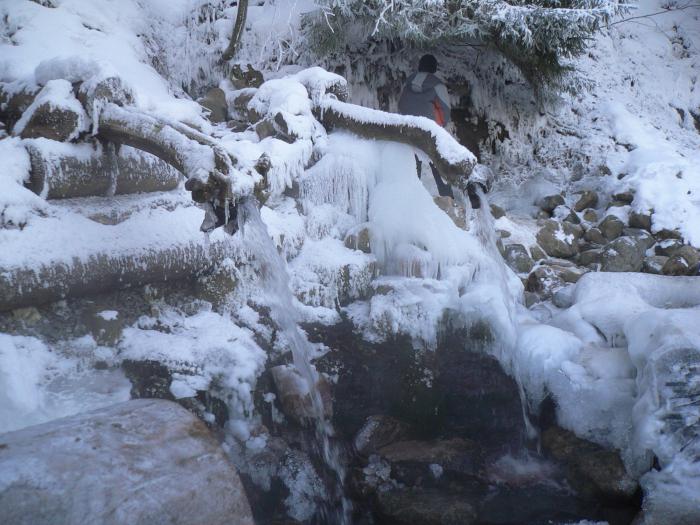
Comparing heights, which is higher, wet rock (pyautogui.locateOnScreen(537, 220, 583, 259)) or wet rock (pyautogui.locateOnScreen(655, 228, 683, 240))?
wet rock (pyautogui.locateOnScreen(655, 228, 683, 240))

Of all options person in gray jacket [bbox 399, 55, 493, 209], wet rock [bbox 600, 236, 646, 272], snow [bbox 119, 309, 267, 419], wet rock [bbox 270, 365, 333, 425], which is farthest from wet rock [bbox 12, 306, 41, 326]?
wet rock [bbox 600, 236, 646, 272]

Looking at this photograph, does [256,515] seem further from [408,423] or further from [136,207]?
[136,207]

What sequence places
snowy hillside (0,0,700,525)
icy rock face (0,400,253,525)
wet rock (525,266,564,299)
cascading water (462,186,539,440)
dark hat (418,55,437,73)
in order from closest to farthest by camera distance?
icy rock face (0,400,253,525) < snowy hillside (0,0,700,525) < cascading water (462,186,539,440) < wet rock (525,266,564,299) < dark hat (418,55,437,73)

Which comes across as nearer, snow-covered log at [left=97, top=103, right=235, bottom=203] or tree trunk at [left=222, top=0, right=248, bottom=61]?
snow-covered log at [left=97, top=103, right=235, bottom=203]

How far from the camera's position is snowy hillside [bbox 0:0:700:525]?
269cm

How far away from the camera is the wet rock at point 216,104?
514 centimetres

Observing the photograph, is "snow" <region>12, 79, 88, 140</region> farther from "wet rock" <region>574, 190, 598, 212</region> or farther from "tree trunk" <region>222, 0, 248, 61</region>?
"wet rock" <region>574, 190, 598, 212</region>

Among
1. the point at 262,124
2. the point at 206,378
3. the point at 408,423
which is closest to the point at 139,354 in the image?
the point at 206,378

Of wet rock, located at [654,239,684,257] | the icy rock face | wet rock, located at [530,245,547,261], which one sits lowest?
the icy rock face

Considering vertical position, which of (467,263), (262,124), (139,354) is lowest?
(139,354)

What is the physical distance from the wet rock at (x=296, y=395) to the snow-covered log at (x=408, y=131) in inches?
59.1

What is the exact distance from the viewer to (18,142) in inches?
123

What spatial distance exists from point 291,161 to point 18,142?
176 centimetres

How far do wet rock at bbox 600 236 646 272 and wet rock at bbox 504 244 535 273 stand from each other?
642 millimetres
